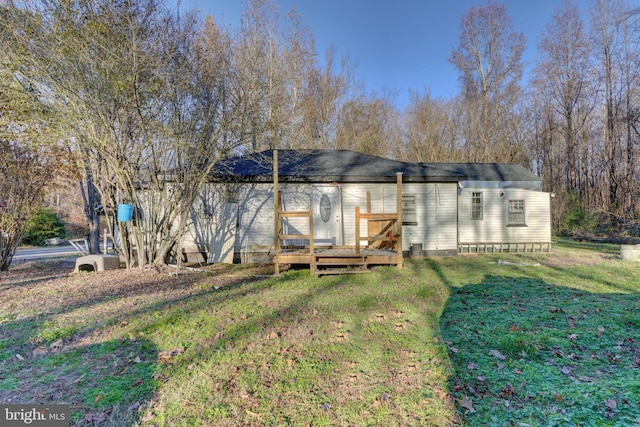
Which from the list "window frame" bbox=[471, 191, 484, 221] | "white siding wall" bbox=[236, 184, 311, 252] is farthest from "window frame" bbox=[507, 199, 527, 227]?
"white siding wall" bbox=[236, 184, 311, 252]

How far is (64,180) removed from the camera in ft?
29.5

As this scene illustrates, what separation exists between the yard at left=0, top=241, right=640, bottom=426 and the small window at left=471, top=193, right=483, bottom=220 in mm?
4781

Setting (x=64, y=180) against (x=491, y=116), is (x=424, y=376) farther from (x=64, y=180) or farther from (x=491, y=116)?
(x=491, y=116)

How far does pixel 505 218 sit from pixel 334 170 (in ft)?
20.8

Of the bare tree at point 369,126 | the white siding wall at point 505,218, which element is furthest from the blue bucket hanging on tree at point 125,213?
the bare tree at point 369,126

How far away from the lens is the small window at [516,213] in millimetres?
10477

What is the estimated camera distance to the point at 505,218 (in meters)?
10.4

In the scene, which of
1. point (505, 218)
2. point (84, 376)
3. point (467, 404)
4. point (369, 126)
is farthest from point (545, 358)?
point (369, 126)

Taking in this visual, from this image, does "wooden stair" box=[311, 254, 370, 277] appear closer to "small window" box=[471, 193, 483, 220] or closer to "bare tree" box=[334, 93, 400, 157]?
"small window" box=[471, 193, 483, 220]

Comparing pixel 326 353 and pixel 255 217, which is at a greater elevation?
pixel 255 217

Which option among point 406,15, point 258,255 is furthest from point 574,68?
point 258,255

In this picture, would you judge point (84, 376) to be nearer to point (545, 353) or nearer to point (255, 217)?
point (545, 353)

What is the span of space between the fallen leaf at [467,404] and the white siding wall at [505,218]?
30.0 feet

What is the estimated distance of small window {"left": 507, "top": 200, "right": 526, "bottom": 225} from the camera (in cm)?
1048
